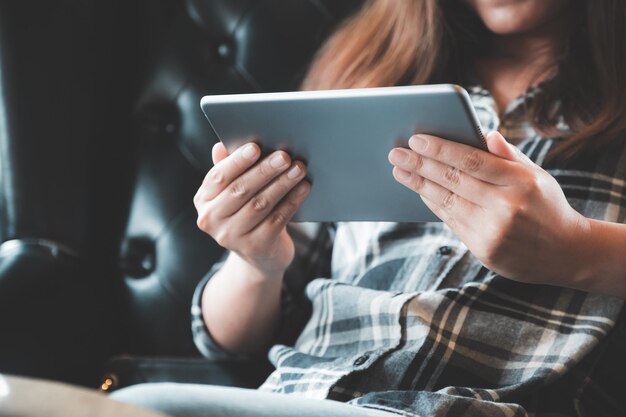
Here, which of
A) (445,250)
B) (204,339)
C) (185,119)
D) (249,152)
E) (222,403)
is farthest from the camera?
(185,119)

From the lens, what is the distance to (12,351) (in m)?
0.92

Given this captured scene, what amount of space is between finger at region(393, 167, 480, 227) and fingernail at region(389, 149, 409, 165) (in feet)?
0.05

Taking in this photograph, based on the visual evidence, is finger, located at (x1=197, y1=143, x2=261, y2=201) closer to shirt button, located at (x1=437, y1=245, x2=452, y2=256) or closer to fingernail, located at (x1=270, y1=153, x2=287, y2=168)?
fingernail, located at (x1=270, y1=153, x2=287, y2=168)

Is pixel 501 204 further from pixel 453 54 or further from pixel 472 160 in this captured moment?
pixel 453 54

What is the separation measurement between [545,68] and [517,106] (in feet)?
0.24

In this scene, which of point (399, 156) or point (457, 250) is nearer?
point (399, 156)

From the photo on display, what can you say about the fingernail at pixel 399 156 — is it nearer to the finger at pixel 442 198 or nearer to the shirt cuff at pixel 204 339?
the finger at pixel 442 198

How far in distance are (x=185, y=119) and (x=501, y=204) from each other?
590 mm

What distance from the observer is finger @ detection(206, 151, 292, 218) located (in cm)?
73

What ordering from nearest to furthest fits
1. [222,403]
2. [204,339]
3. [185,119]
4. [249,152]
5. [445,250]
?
[222,403]
[249,152]
[445,250]
[204,339]
[185,119]

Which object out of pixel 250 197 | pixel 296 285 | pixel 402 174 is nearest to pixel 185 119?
pixel 296 285

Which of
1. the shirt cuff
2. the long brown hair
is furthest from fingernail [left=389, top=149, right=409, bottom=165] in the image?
the shirt cuff

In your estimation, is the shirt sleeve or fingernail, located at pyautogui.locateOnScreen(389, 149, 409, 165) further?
the shirt sleeve

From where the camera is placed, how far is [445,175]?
666 millimetres
